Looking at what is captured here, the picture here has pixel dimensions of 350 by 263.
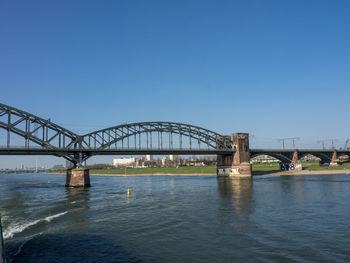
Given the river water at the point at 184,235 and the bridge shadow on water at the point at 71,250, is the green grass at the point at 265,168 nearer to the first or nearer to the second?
the river water at the point at 184,235

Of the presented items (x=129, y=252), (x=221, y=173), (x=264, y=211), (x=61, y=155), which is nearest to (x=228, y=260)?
(x=129, y=252)

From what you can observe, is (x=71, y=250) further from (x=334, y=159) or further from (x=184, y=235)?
(x=334, y=159)

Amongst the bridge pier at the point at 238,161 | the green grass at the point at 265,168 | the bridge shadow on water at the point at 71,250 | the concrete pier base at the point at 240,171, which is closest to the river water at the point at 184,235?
the bridge shadow on water at the point at 71,250

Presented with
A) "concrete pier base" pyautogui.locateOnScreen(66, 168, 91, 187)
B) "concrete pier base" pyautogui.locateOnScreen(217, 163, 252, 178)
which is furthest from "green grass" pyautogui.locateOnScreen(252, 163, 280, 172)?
"concrete pier base" pyautogui.locateOnScreen(66, 168, 91, 187)

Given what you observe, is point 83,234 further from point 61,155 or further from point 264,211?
point 61,155

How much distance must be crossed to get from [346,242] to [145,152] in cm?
7130

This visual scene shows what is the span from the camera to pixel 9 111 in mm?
65750

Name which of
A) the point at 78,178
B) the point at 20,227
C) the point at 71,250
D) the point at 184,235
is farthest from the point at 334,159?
the point at 71,250

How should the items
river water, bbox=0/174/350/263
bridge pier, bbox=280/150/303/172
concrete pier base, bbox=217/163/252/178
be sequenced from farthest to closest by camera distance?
1. bridge pier, bbox=280/150/303/172
2. concrete pier base, bbox=217/163/252/178
3. river water, bbox=0/174/350/263

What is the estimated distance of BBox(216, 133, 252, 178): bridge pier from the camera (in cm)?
10138

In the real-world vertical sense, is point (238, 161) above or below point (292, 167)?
above

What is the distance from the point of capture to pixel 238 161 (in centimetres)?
10244

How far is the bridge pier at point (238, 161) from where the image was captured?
Answer: 101375mm

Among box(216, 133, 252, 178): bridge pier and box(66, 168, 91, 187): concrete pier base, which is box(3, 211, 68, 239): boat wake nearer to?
box(66, 168, 91, 187): concrete pier base
